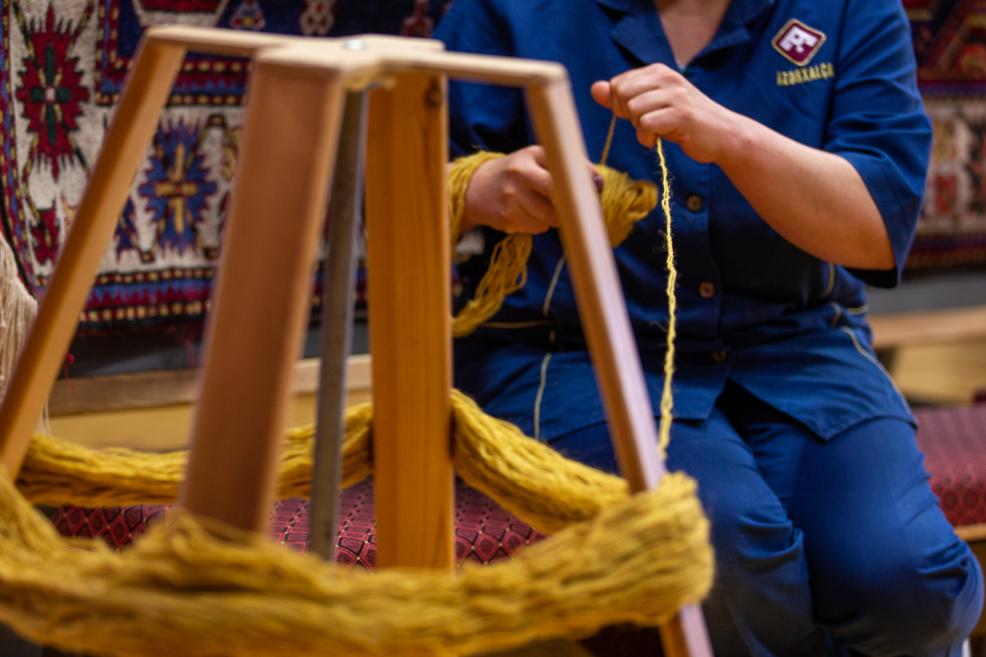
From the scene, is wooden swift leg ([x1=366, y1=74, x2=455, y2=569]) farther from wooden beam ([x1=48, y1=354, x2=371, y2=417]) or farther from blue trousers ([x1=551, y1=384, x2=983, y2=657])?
wooden beam ([x1=48, y1=354, x2=371, y2=417])

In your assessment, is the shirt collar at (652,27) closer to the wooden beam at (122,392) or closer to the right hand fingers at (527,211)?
the right hand fingers at (527,211)

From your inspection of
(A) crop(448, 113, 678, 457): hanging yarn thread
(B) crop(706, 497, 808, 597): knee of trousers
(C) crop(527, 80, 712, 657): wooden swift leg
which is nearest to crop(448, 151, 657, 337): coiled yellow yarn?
(A) crop(448, 113, 678, 457): hanging yarn thread

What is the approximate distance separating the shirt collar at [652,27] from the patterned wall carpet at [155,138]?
0.43 meters

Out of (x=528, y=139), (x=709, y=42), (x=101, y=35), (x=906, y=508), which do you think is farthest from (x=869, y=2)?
(x=101, y=35)

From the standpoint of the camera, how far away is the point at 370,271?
0.77 metres

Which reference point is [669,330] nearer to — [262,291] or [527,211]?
[527,211]

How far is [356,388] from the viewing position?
1.53 m

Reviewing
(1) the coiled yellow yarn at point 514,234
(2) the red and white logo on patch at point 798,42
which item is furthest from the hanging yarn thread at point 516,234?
(2) the red and white logo on patch at point 798,42

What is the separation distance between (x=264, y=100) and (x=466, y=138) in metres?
0.56

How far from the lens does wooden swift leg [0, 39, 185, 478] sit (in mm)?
666

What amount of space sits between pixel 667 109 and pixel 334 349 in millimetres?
326

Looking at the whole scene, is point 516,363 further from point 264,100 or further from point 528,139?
point 264,100

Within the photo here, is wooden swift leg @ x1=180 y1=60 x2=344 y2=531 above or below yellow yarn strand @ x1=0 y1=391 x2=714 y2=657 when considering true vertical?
above

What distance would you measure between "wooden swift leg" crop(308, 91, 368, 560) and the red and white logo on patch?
53cm
